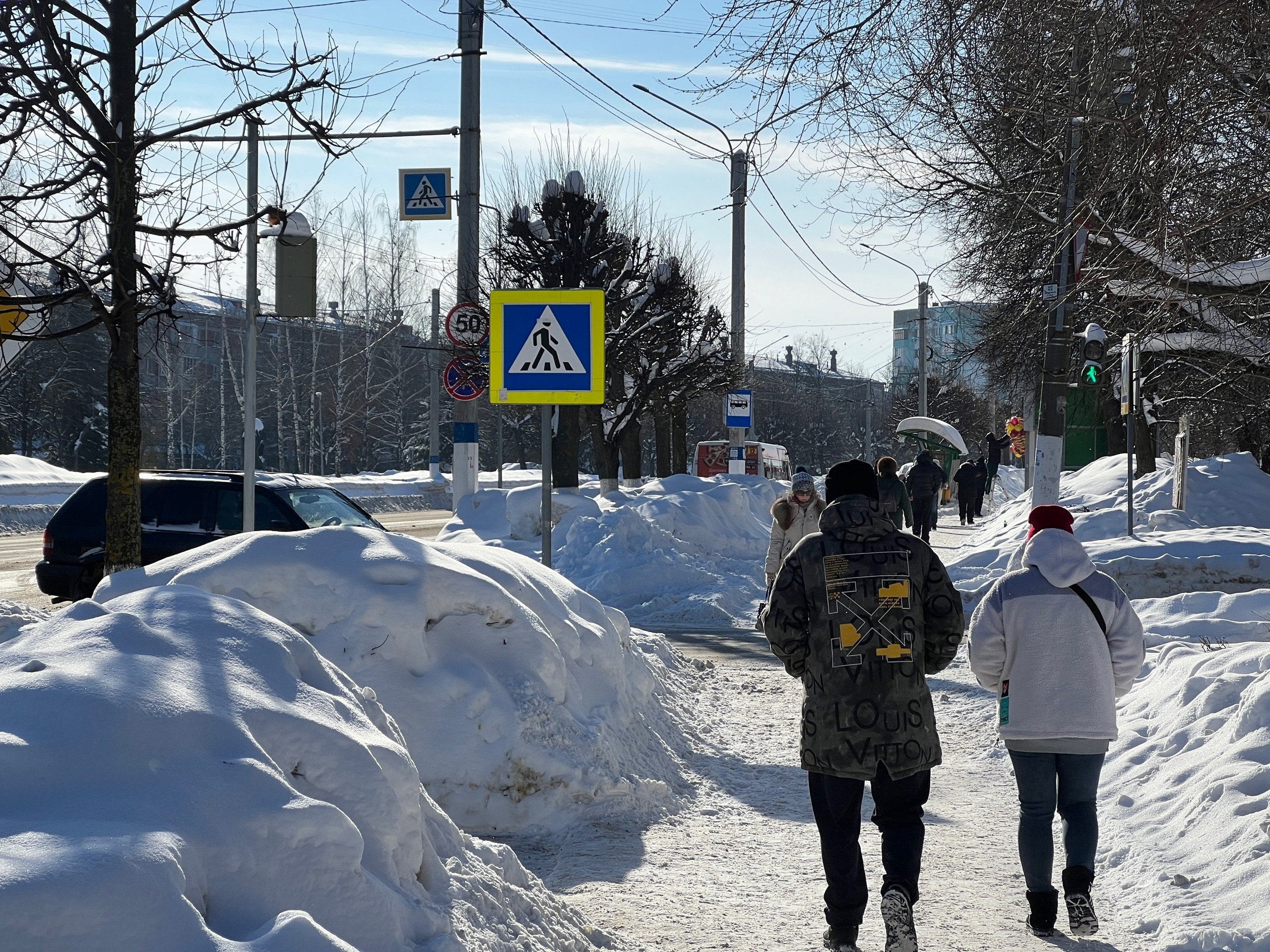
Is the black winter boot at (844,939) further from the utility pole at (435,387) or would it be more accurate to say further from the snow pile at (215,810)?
the utility pole at (435,387)

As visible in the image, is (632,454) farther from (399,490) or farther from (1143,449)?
(399,490)

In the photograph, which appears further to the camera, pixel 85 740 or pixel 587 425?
pixel 587 425

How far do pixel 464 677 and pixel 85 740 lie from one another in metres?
3.06

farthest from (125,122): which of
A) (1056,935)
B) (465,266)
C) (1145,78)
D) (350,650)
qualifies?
(465,266)

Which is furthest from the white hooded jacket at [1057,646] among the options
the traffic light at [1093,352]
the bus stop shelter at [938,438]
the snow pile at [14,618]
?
the bus stop shelter at [938,438]

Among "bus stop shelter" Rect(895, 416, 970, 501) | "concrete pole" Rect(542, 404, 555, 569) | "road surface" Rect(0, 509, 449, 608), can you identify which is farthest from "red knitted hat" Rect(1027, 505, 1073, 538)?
"bus stop shelter" Rect(895, 416, 970, 501)

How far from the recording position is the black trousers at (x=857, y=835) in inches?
166

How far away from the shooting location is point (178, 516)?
12172 millimetres

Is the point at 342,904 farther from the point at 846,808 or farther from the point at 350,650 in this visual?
the point at 350,650

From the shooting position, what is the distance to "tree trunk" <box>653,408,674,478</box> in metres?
36.8

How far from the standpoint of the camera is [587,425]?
2852cm

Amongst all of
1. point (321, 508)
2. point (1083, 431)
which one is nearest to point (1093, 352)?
point (321, 508)

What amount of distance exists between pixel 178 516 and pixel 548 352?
16.9 ft

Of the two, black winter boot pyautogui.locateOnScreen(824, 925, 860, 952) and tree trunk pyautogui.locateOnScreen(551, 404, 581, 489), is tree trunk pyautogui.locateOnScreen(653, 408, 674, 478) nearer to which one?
tree trunk pyautogui.locateOnScreen(551, 404, 581, 489)
